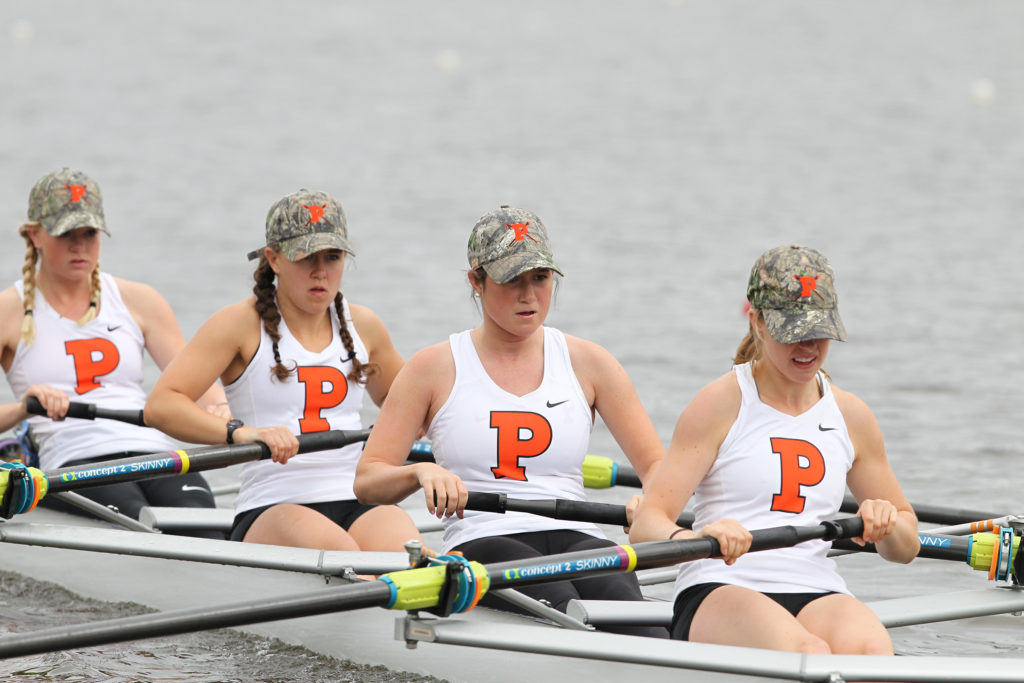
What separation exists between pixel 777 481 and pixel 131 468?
2.42 m

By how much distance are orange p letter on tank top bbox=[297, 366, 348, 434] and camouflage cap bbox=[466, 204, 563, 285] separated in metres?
1.16

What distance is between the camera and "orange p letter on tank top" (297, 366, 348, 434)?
17.0ft

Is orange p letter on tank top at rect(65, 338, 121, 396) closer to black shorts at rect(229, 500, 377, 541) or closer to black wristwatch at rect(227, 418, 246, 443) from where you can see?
black wristwatch at rect(227, 418, 246, 443)

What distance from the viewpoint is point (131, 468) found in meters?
5.11

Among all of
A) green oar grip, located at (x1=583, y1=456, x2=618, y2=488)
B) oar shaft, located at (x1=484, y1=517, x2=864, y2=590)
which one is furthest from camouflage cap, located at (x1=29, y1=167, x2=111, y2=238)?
oar shaft, located at (x1=484, y1=517, x2=864, y2=590)

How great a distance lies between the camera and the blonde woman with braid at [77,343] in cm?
582

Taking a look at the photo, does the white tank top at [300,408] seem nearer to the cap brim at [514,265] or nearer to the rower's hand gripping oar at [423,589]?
the cap brim at [514,265]

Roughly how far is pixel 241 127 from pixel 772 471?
18.8m

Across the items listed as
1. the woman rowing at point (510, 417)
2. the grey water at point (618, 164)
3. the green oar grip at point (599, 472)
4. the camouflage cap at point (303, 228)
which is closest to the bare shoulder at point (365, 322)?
the camouflage cap at point (303, 228)

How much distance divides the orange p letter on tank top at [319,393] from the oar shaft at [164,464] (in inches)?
3.4

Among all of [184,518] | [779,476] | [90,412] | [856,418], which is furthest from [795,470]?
[90,412]

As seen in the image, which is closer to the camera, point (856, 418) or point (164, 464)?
point (856, 418)

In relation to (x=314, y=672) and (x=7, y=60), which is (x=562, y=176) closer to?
(x=7, y=60)

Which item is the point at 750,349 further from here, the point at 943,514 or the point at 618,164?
the point at 618,164
